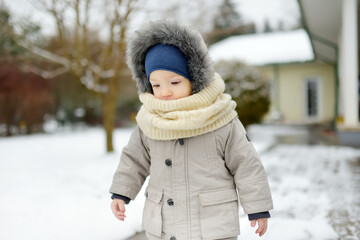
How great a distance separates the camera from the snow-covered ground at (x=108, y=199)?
288 centimetres

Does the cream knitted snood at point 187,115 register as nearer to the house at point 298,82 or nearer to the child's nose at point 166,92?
the child's nose at point 166,92

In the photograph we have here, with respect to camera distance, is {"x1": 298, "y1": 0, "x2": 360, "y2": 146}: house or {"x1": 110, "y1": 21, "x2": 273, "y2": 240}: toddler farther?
{"x1": 298, "y1": 0, "x2": 360, "y2": 146}: house

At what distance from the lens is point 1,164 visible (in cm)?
654

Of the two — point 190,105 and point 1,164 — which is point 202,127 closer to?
point 190,105

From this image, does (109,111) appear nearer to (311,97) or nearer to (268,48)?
(311,97)

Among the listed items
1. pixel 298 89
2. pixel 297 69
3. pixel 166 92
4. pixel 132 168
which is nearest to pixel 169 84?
pixel 166 92

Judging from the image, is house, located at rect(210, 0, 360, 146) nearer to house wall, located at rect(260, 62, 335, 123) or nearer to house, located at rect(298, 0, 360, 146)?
house wall, located at rect(260, 62, 335, 123)

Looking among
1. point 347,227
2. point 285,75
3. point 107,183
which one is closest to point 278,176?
point 347,227

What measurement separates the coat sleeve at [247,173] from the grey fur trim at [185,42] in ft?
1.02

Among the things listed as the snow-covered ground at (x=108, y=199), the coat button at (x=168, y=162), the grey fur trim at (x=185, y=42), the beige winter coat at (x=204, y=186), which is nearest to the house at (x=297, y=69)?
the snow-covered ground at (x=108, y=199)

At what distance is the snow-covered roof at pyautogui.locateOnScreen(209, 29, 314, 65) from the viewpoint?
15979 mm

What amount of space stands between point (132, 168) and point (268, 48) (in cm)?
1672

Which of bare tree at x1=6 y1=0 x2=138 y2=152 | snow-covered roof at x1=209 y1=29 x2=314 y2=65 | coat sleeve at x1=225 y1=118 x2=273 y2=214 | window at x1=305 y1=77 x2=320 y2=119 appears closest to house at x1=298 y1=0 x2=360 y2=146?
bare tree at x1=6 y1=0 x2=138 y2=152

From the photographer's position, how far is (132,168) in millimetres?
1891
